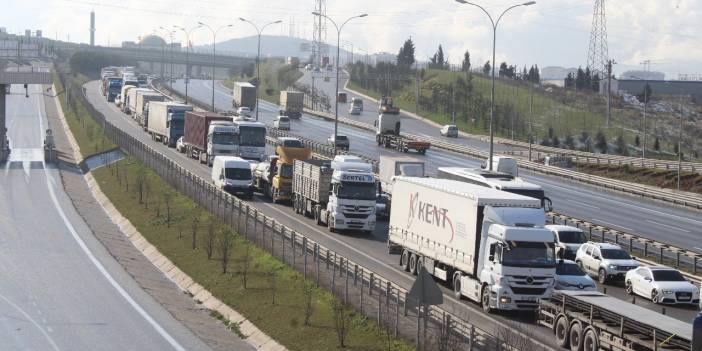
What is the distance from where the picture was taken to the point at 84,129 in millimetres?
118250

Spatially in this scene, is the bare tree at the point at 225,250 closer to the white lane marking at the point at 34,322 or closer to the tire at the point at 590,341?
the white lane marking at the point at 34,322

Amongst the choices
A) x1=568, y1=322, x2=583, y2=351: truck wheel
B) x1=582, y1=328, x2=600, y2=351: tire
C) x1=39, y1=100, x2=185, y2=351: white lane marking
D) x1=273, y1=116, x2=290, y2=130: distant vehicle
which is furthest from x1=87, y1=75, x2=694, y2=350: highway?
x1=273, y1=116, x2=290, y2=130: distant vehicle

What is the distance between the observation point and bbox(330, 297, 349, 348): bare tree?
3084 centimetres

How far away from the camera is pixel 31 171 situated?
9181 centimetres

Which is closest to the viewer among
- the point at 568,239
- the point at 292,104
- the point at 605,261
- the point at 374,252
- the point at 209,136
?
the point at 605,261

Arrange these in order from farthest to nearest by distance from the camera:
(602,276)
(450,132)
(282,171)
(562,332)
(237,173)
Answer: (450,132) < (237,173) < (282,171) < (602,276) < (562,332)

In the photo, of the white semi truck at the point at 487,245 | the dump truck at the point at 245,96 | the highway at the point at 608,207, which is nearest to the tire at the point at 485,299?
the white semi truck at the point at 487,245

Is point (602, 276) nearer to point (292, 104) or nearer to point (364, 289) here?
point (364, 289)

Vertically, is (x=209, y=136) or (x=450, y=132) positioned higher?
(x=209, y=136)

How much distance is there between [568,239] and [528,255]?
1408 centimetres

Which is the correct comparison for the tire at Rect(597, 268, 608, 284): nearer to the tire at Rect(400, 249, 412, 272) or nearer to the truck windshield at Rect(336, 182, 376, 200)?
the tire at Rect(400, 249, 412, 272)

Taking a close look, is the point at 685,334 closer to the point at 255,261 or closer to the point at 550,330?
the point at 550,330

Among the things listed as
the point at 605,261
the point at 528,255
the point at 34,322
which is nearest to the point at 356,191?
the point at 605,261

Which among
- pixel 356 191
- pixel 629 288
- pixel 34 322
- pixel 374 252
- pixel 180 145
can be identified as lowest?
pixel 34 322
